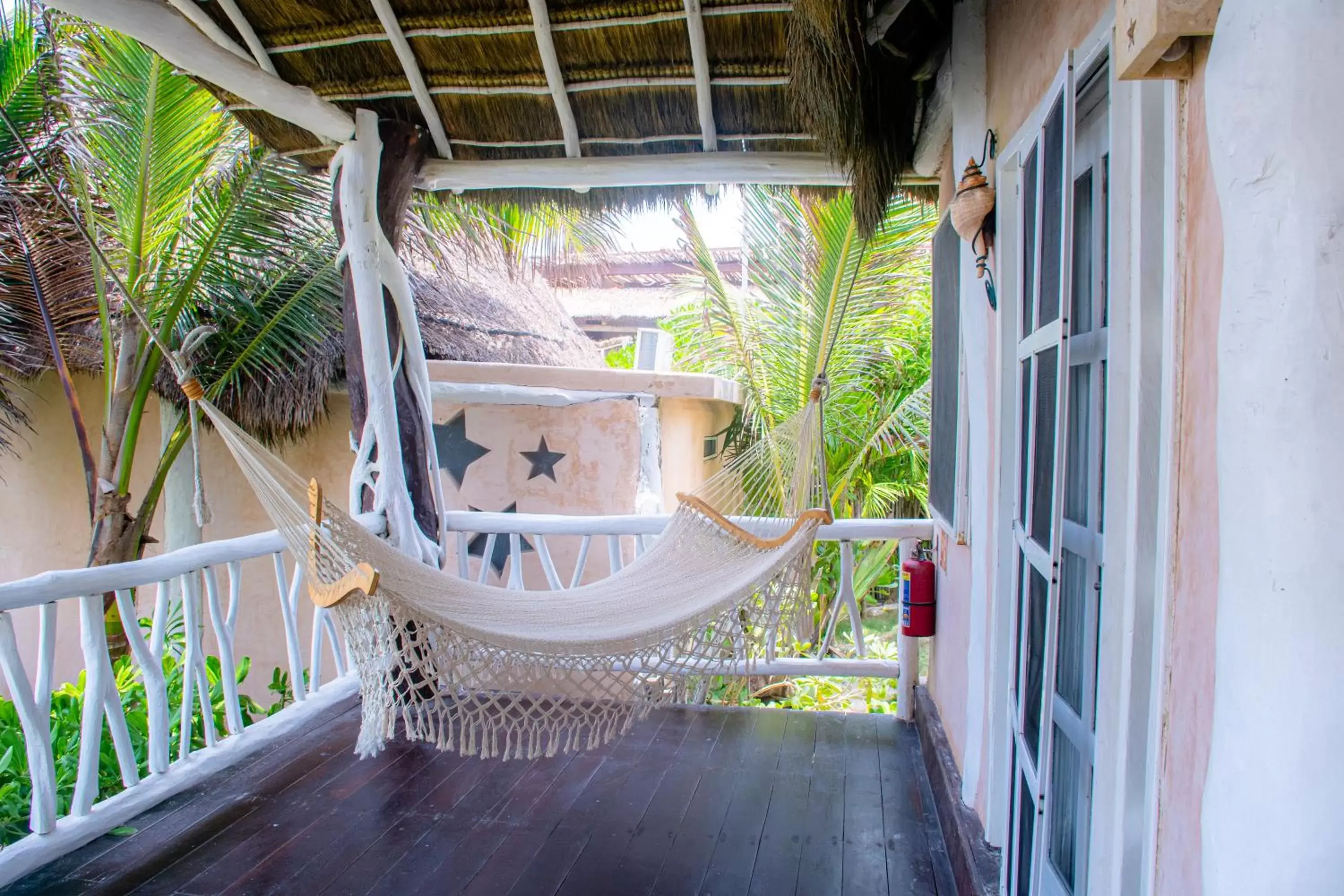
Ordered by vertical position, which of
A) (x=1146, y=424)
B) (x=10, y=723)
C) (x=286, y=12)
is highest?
(x=286, y=12)

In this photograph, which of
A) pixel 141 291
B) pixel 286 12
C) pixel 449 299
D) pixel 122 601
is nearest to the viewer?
pixel 122 601

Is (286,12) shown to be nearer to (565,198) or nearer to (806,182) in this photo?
(565,198)

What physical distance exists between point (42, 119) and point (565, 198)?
2503 millimetres

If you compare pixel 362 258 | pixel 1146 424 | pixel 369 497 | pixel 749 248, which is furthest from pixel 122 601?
pixel 749 248

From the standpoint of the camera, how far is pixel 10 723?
263 cm

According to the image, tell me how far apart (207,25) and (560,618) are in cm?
182

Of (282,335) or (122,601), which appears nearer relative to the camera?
(122,601)

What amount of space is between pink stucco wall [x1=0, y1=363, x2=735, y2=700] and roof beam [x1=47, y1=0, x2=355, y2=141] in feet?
5.72

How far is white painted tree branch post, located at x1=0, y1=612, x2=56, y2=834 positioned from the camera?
5.31ft

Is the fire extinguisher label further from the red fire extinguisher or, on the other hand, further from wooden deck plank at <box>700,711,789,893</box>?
wooden deck plank at <box>700,711,789,893</box>

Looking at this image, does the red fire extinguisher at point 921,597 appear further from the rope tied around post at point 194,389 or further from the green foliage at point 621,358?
the green foliage at point 621,358

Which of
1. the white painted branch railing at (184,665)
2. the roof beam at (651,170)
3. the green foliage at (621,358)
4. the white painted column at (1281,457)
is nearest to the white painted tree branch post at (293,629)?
the white painted branch railing at (184,665)

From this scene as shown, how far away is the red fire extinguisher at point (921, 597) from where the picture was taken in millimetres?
2535

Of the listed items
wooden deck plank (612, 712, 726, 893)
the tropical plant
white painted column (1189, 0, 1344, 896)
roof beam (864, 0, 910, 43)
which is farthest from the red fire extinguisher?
the tropical plant
